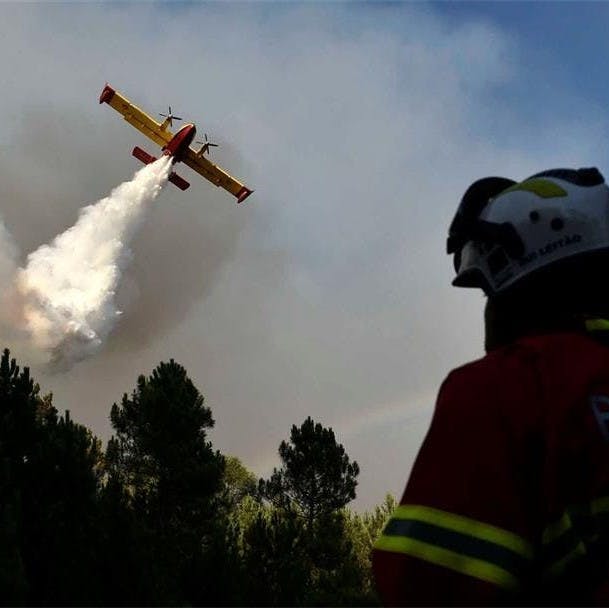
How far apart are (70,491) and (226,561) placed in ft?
16.4

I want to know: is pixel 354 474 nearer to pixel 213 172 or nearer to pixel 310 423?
pixel 310 423

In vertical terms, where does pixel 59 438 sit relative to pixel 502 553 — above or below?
above

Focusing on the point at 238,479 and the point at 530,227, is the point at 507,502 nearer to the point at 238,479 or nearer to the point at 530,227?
the point at 530,227

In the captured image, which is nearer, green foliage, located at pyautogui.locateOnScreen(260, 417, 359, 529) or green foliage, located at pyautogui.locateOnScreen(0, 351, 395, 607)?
green foliage, located at pyautogui.locateOnScreen(0, 351, 395, 607)

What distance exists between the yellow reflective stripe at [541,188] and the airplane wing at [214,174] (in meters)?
45.2

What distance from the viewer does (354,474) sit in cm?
4659

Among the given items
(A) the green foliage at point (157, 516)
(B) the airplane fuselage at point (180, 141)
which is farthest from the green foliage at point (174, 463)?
(B) the airplane fuselage at point (180, 141)

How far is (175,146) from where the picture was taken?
45.5 meters

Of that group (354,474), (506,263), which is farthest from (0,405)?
(506,263)

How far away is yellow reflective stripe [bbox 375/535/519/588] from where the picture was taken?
2.09m

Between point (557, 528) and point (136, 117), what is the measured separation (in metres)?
48.3

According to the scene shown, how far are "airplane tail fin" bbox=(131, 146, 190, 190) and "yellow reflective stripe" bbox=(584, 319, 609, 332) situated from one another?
41831 millimetres

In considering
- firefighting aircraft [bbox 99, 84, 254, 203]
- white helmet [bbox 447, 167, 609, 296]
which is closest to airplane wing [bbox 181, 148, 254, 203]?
firefighting aircraft [bbox 99, 84, 254, 203]

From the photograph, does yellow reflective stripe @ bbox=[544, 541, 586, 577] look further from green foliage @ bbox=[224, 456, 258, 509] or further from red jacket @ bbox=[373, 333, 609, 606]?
green foliage @ bbox=[224, 456, 258, 509]
